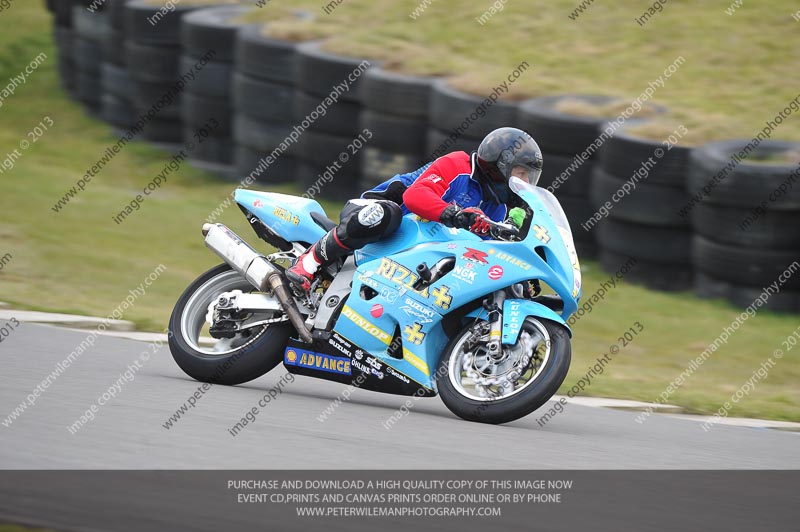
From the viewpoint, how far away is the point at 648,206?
1041 centimetres

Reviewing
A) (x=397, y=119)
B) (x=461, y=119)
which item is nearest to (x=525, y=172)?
(x=461, y=119)

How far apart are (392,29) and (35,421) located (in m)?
11.9

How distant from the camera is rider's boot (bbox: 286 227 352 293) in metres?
6.27

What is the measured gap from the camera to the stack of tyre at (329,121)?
12805mm

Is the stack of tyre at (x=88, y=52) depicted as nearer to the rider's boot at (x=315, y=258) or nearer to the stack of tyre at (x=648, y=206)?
the stack of tyre at (x=648, y=206)

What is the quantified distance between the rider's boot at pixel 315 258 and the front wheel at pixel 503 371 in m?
0.85

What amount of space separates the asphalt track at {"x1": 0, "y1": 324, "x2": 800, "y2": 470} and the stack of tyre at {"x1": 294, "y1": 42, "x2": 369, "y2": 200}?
6.26m

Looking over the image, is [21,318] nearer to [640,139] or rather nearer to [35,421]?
[35,421]

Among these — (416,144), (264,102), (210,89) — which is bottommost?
(210,89)

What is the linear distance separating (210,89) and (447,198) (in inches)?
358

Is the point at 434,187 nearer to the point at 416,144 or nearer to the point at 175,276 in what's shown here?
the point at 175,276

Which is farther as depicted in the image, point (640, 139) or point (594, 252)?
point (594, 252)
